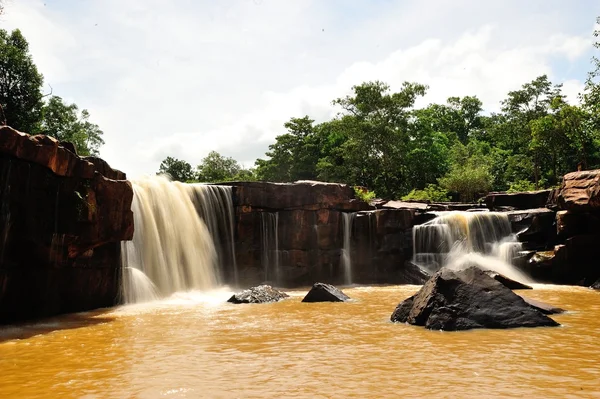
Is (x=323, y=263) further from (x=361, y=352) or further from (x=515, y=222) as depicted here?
(x=361, y=352)

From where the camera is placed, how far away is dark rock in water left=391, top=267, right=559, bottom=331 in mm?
8461

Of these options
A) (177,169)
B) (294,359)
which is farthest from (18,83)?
(294,359)

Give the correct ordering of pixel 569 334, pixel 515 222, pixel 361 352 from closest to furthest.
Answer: pixel 361 352
pixel 569 334
pixel 515 222

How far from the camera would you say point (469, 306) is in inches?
341

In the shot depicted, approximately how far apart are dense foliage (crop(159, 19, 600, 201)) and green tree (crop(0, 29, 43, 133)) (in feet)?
80.1

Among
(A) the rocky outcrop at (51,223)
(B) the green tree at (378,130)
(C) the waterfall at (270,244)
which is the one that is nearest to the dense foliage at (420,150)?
(B) the green tree at (378,130)

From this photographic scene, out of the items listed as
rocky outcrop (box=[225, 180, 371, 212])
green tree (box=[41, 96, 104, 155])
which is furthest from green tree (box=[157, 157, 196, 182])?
rocky outcrop (box=[225, 180, 371, 212])

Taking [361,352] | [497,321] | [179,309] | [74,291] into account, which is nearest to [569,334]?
[497,321]

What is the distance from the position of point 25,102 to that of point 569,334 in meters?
38.4

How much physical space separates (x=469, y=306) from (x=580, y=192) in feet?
45.4

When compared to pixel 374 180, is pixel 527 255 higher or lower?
lower

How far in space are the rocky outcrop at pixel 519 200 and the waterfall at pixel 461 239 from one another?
3.56 m

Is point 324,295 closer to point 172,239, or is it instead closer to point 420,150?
point 172,239

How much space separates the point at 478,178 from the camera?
42.2 m
